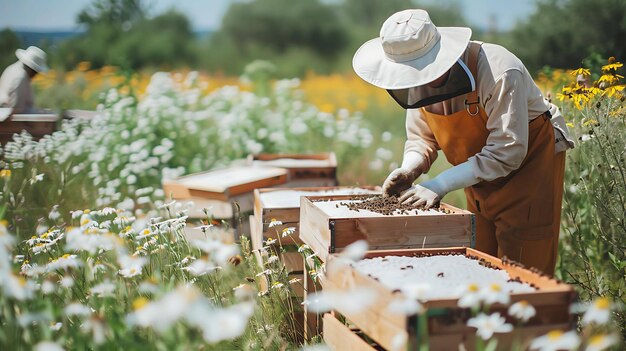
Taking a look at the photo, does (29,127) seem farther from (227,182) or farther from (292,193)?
(292,193)

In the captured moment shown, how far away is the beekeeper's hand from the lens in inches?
128

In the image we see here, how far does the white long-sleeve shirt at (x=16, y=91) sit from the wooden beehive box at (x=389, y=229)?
12.5 ft

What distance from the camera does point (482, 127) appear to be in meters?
3.19

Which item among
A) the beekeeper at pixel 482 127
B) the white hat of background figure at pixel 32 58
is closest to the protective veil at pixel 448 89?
the beekeeper at pixel 482 127

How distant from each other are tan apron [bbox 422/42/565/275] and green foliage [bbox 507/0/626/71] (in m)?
9.50

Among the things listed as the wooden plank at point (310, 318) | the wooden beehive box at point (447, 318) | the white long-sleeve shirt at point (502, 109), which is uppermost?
the white long-sleeve shirt at point (502, 109)

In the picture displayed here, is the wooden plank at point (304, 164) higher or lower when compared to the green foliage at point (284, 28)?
lower

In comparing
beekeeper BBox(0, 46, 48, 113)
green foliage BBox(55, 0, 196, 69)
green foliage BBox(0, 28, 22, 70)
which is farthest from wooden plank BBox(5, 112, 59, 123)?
green foliage BBox(55, 0, 196, 69)

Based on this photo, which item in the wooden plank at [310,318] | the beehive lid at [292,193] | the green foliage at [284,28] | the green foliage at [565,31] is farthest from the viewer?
the green foliage at [284,28]

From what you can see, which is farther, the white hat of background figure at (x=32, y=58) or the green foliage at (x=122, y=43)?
the green foliage at (x=122, y=43)

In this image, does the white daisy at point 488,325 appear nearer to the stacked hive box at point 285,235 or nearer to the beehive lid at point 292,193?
the stacked hive box at point 285,235

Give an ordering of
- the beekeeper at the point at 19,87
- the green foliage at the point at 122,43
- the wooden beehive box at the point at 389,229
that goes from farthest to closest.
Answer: the green foliage at the point at 122,43
the beekeeper at the point at 19,87
the wooden beehive box at the point at 389,229

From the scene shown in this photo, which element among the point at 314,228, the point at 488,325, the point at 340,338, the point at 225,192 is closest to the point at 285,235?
the point at 314,228

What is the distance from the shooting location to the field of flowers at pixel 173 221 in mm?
1924
